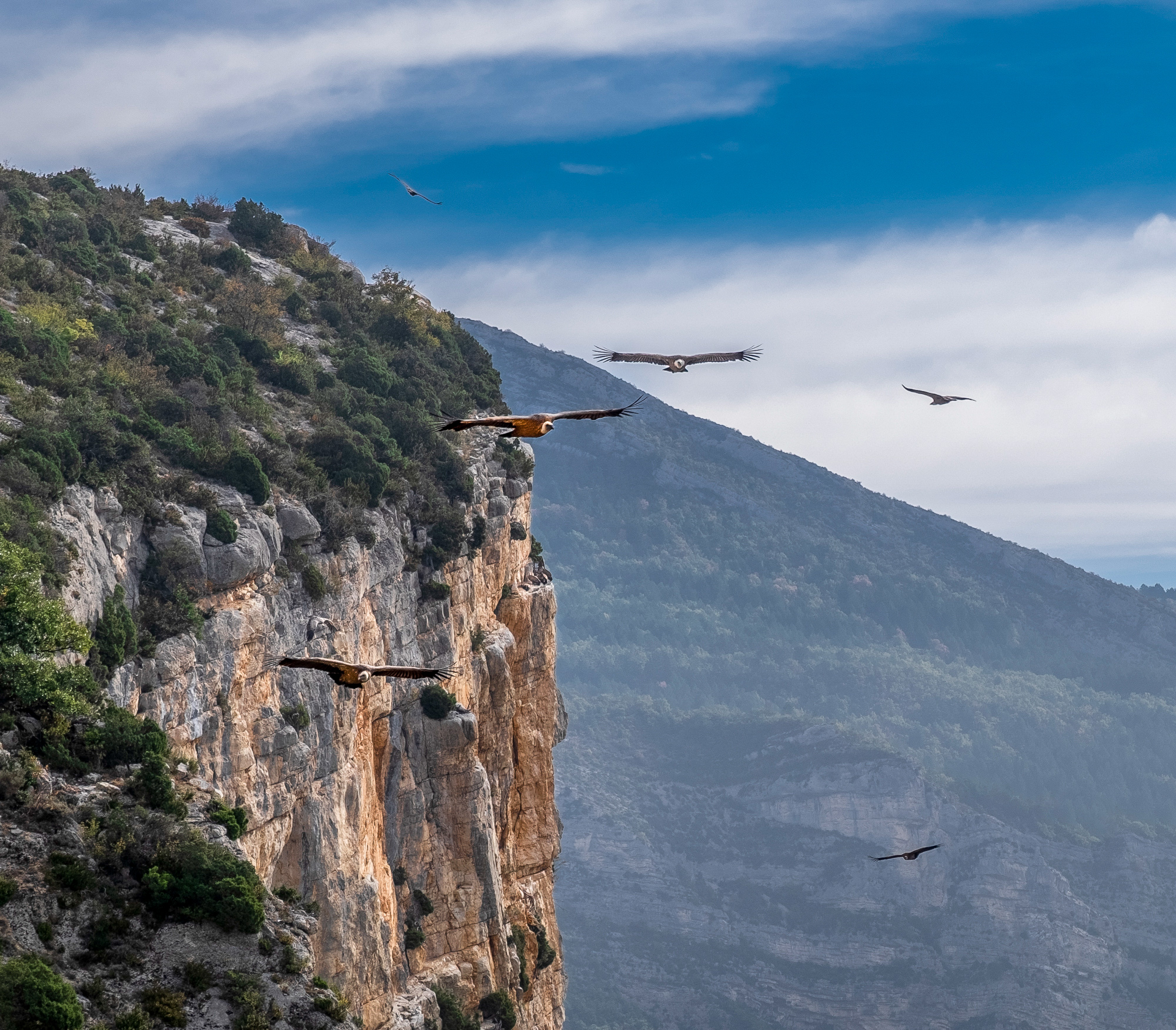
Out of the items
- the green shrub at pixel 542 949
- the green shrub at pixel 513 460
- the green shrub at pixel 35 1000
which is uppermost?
the green shrub at pixel 513 460

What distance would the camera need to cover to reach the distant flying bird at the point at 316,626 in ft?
153

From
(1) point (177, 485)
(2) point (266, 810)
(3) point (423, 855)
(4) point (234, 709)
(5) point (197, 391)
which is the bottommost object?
(3) point (423, 855)

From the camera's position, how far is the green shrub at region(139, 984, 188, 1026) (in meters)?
28.0

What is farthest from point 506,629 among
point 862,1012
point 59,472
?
point 862,1012

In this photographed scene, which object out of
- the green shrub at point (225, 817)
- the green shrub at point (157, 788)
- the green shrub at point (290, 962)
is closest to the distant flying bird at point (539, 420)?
the green shrub at point (290, 962)

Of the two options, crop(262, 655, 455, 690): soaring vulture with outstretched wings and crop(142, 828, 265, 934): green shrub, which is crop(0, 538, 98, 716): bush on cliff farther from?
crop(262, 655, 455, 690): soaring vulture with outstretched wings

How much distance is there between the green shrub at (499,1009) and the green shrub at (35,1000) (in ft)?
100

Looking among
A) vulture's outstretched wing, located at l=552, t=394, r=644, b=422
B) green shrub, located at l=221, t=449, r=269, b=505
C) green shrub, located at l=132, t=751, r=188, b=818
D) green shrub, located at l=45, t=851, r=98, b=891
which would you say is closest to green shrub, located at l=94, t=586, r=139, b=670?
green shrub, located at l=132, t=751, r=188, b=818

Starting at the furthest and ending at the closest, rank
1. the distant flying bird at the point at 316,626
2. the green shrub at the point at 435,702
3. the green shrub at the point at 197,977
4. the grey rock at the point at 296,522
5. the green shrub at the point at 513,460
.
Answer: the green shrub at the point at 513,460 → the green shrub at the point at 435,702 → the grey rock at the point at 296,522 → the distant flying bird at the point at 316,626 → the green shrub at the point at 197,977

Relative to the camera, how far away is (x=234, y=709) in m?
42.3

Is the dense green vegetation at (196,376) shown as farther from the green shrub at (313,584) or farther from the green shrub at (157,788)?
the green shrub at (157,788)

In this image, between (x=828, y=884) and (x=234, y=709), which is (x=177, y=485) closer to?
(x=234, y=709)

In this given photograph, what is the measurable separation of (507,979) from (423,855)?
6.93 meters

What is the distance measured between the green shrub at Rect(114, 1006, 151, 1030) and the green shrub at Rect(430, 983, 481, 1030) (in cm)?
2482
